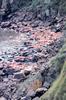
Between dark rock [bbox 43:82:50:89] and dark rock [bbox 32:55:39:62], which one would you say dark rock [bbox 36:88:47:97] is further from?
dark rock [bbox 32:55:39:62]

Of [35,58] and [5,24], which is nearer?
[35,58]

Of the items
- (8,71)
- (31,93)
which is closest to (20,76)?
(8,71)

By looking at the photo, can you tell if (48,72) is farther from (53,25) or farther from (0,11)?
(0,11)

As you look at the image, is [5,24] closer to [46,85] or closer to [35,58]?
[35,58]

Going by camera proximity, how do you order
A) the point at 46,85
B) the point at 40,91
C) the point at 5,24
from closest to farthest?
the point at 40,91 → the point at 46,85 → the point at 5,24

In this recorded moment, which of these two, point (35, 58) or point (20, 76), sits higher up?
point (35, 58)

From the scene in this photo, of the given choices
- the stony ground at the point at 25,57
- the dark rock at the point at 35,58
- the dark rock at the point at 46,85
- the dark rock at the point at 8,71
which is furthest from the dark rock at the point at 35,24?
the dark rock at the point at 46,85

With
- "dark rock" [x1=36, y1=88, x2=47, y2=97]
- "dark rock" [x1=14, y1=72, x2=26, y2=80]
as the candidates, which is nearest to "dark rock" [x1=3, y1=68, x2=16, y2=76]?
"dark rock" [x1=14, y1=72, x2=26, y2=80]

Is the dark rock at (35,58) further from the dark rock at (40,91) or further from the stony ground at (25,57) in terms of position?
the dark rock at (40,91)
